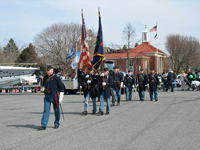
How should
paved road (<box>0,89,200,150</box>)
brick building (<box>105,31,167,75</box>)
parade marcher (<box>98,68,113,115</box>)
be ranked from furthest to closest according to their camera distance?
brick building (<box>105,31,167,75</box>)
parade marcher (<box>98,68,113,115</box>)
paved road (<box>0,89,200,150</box>)

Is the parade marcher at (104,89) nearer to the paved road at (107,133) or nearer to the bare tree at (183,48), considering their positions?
the paved road at (107,133)

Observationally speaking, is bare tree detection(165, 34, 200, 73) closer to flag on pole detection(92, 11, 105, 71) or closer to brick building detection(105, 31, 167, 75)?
brick building detection(105, 31, 167, 75)

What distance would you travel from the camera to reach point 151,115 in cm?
1046

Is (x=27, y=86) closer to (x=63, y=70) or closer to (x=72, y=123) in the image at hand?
(x=72, y=123)

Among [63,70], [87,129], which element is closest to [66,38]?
[63,70]

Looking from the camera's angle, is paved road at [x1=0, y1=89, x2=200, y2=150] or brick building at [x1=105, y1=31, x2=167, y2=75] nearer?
paved road at [x1=0, y1=89, x2=200, y2=150]

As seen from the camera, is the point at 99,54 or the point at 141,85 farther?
the point at 141,85

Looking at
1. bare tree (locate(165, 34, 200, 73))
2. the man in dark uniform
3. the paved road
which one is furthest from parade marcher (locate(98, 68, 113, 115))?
bare tree (locate(165, 34, 200, 73))

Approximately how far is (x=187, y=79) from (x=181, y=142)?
20.1m

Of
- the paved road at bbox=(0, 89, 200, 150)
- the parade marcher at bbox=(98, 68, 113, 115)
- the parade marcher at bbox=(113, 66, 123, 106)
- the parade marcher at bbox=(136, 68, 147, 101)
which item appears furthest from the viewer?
the parade marcher at bbox=(136, 68, 147, 101)

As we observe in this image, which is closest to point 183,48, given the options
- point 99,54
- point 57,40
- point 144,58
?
point 144,58

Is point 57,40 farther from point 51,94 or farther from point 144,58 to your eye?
point 51,94

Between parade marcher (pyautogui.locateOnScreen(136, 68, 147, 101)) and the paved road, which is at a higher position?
parade marcher (pyautogui.locateOnScreen(136, 68, 147, 101))

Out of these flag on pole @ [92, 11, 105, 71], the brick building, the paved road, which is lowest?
the paved road
